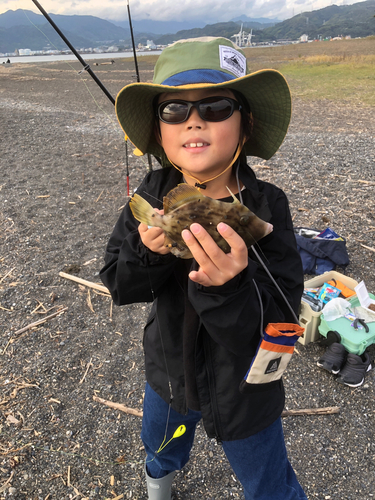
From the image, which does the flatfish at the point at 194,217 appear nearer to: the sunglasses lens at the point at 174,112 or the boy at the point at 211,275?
the boy at the point at 211,275

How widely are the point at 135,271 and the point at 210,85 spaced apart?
1126 mm

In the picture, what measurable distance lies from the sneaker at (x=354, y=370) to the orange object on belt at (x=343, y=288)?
1.09 metres

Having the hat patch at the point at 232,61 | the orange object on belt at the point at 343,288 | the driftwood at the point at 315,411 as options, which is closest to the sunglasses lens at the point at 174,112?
the hat patch at the point at 232,61

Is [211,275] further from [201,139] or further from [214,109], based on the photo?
[214,109]

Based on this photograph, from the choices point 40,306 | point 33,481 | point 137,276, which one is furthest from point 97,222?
point 137,276

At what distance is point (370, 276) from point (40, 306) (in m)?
5.76

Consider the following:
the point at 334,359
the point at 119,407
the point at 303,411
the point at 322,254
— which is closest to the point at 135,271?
the point at 119,407

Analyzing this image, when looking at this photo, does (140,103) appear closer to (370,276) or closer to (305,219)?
(370,276)

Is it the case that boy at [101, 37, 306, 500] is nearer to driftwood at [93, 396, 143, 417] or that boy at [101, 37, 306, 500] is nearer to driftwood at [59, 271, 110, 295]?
driftwood at [93, 396, 143, 417]

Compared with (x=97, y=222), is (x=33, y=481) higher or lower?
lower

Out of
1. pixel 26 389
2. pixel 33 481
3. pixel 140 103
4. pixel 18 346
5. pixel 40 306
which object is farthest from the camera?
pixel 40 306

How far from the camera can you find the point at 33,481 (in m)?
3.18

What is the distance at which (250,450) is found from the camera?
2.15 m

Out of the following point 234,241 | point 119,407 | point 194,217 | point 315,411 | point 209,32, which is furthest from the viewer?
point 209,32
